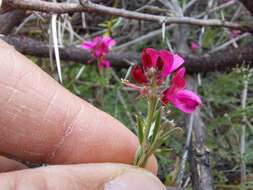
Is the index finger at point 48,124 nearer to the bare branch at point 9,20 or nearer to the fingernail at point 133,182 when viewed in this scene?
the fingernail at point 133,182

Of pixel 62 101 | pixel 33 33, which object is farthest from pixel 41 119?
pixel 33 33

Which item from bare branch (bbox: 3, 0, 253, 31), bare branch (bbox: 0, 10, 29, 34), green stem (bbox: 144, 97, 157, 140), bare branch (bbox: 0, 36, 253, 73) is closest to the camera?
green stem (bbox: 144, 97, 157, 140)

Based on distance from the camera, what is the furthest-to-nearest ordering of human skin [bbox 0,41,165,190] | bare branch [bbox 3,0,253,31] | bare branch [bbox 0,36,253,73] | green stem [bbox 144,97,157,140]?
bare branch [bbox 0,36,253,73] → bare branch [bbox 3,0,253,31] → human skin [bbox 0,41,165,190] → green stem [bbox 144,97,157,140]

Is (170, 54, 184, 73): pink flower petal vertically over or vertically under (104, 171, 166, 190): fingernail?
over

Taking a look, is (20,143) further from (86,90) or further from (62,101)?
(86,90)

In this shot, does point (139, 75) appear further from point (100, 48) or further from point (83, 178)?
point (100, 48)

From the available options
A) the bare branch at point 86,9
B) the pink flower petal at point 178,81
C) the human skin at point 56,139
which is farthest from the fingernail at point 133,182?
the bare branch at point 86,9

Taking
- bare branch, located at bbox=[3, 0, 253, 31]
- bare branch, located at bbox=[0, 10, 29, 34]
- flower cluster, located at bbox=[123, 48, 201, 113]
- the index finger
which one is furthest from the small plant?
bare branch, located at bbox=[0, 10, 29, 34]

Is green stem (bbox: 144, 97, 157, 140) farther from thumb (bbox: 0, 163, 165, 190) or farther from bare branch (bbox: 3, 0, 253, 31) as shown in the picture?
bare branch (bbox: 3, 0, 253, 31)
